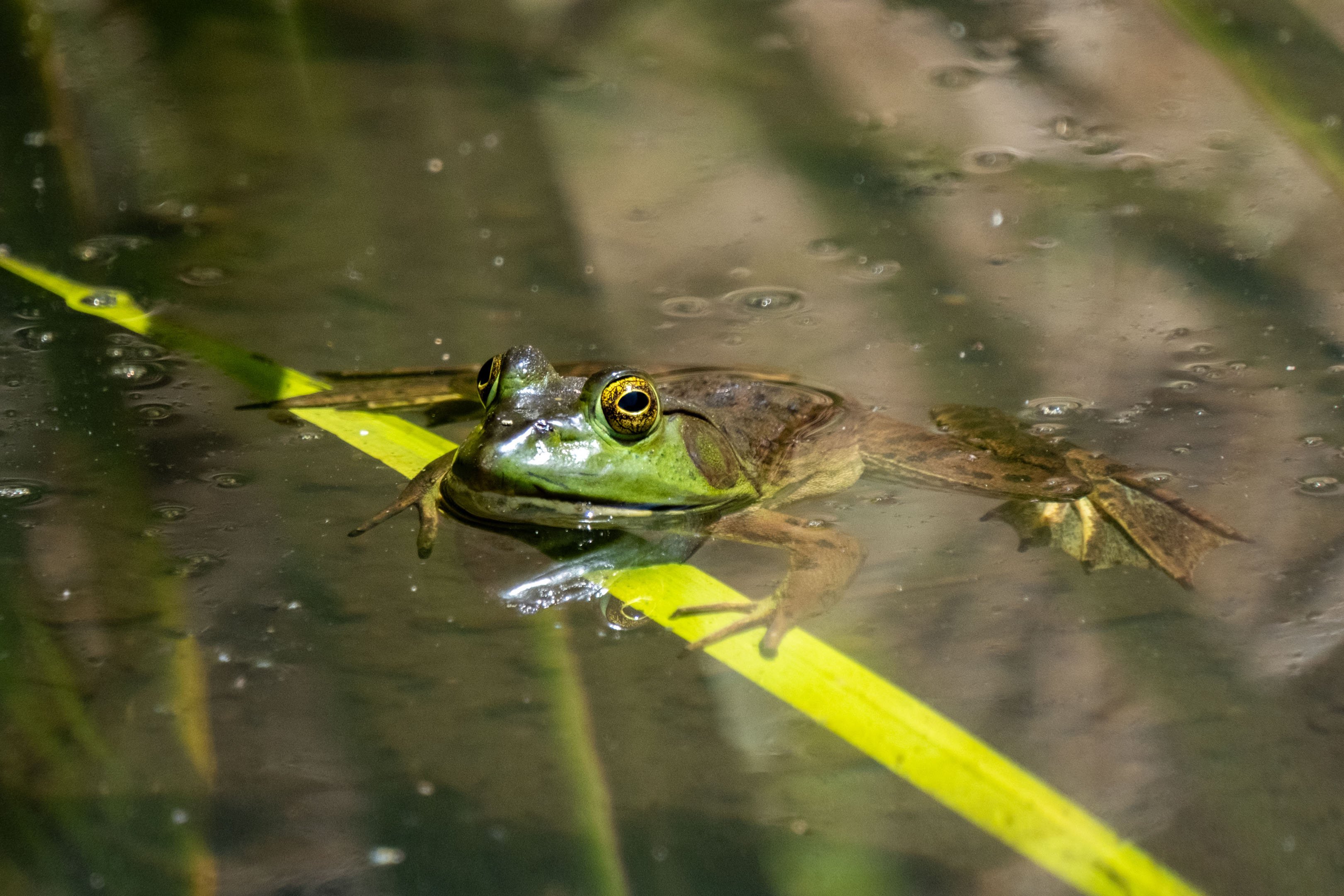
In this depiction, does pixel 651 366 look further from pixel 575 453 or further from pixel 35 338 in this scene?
pixel 35 338

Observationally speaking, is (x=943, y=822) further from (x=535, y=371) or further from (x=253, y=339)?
(x=253, y=339)

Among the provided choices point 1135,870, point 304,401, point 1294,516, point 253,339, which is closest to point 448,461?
point 304,401

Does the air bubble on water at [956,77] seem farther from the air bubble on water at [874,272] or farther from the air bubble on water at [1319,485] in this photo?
the air bubble on water at [1319,485]

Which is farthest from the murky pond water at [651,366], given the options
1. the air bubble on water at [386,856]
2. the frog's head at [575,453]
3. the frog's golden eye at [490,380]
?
the frog's golden eye at [490,380]

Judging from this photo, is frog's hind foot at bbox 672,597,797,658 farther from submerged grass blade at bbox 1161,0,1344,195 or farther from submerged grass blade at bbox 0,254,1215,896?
submerged grass blade at bbox 1161,0,1344,195

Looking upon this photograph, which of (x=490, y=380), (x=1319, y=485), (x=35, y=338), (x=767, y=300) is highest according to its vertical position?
(x=490, y=380)

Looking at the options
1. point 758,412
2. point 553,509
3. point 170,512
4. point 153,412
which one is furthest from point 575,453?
point 153,412
